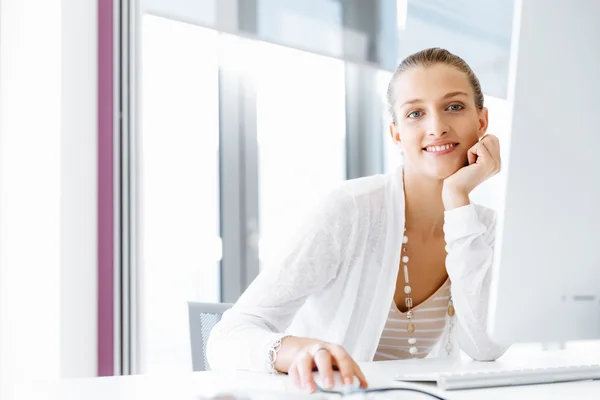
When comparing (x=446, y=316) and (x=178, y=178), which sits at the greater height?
(x=178, y=178)

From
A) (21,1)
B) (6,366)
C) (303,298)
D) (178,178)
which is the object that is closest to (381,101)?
(178,178)

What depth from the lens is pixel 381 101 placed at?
12.6 ft

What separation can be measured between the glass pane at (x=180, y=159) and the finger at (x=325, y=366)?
237 centimetres

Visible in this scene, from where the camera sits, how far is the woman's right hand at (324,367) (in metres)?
0.95

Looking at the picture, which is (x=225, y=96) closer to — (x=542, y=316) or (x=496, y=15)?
(x=496, y=15)

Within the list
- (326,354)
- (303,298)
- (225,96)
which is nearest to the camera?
(326,354)

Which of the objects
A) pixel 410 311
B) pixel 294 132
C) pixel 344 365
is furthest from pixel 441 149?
pixel 294 132

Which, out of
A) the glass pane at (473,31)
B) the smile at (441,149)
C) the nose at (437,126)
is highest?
the glass pane at (473,31)

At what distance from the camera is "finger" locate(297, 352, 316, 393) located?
94 centimetres

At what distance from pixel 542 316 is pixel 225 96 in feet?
8.64

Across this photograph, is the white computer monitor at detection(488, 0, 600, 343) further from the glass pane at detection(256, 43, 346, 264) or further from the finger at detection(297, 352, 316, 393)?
the glass pane at detection(256, 43, 346, 264)

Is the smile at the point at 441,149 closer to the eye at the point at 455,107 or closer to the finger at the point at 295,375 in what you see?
the eye at the point at 455,107

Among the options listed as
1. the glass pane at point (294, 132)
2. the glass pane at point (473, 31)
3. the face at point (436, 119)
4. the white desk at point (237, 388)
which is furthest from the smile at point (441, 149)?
the glass pane at point (473, 31)

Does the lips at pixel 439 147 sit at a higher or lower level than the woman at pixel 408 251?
higher
